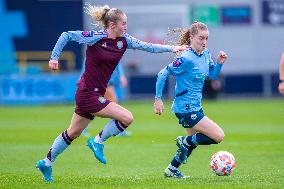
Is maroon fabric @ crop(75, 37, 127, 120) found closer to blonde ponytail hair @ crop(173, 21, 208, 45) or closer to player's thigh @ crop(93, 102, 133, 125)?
player's thigh @ crop(93, 102, 133, 125)

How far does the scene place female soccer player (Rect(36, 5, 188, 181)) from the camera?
11162 millimetres

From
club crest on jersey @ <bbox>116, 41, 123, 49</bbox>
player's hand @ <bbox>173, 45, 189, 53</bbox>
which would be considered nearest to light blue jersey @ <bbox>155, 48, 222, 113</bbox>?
player's hand @ <bbox>173, 45, 189, 53</bbox>

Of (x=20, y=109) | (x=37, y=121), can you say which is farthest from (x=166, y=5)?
(x=37, y=121)

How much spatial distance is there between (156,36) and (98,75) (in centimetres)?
2837

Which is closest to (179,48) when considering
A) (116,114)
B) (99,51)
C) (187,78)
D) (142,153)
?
(187,78)

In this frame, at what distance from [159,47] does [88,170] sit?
268 centimetres

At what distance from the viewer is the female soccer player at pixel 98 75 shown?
11.2 metres

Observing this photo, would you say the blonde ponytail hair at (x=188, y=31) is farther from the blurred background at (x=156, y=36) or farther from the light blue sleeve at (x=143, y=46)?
the blurred background at (x=156, y=36)

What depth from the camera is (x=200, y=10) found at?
132 ft

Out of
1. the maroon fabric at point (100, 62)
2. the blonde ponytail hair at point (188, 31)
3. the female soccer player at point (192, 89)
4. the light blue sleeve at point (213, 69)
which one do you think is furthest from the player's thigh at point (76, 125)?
the light blue sleeve at point (213, 69)

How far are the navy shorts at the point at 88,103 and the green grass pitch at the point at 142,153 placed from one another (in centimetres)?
91

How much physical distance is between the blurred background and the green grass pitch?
30.9ft

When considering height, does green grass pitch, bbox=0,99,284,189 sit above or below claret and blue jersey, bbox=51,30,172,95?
below

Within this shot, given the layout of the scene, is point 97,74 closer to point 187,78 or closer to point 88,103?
point 88,103
